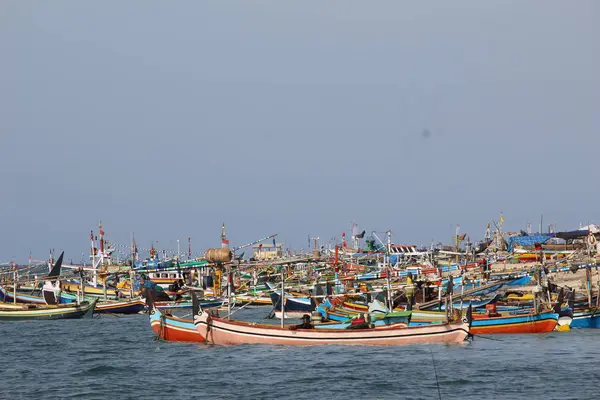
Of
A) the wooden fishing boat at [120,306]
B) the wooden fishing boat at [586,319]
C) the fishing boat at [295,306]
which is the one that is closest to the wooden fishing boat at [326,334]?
the wooden fishing boat at [586,319]

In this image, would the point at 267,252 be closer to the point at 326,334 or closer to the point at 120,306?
the point at 120,306

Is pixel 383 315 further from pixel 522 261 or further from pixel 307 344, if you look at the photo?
pixel 522 261

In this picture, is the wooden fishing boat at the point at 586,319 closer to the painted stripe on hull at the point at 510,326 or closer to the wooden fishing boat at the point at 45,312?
the painted stripe on hull at the point at 510,326

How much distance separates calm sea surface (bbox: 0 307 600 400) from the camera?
33.9 meters

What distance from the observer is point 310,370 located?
38.5m

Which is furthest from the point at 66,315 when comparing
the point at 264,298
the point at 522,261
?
the point at 522,261

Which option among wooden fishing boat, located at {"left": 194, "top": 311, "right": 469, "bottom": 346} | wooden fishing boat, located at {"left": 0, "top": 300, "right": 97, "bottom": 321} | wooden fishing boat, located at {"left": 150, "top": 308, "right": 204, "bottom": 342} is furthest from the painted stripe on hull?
wooden fishing boat, located at {"left": 0, "top": 300, "right": 97, "bottom": 321}

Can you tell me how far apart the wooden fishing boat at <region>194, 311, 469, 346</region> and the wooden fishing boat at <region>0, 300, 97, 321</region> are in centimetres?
2558

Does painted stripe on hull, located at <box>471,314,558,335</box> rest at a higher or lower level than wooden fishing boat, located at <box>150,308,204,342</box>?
lower

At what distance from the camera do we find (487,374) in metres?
36.7

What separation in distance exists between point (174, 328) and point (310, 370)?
11976mm

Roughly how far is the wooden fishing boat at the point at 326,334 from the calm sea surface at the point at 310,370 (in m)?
0.47

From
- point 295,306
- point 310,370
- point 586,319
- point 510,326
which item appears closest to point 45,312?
point 295,306

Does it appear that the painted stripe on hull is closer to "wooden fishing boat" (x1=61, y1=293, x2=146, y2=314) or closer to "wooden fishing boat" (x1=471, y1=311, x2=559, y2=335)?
"wooden fishing boat" (x1=471, y1=311, x2=559, y2=335)
